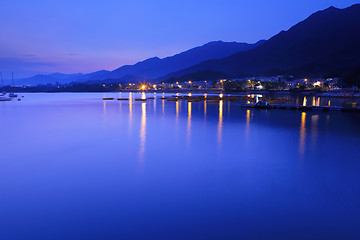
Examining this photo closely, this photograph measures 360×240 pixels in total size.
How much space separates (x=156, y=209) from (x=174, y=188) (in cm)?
173

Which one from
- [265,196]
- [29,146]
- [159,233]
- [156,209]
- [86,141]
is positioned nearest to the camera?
[159,233]

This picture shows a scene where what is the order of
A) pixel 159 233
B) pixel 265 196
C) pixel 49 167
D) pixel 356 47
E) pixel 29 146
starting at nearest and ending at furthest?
pixel 159 233, pixel 265 196, pixel 49 167, pixel 29 146, pixel 356 47

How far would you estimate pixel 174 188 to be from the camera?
9070 millimetres

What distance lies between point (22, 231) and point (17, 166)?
6812mm

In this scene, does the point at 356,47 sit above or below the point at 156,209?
above

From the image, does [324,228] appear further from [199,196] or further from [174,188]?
[174,188]

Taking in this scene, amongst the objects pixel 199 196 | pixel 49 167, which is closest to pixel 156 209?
pixel 199 196

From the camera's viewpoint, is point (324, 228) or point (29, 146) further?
point (29, 146)

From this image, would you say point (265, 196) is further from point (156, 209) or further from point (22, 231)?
point (22, 231)

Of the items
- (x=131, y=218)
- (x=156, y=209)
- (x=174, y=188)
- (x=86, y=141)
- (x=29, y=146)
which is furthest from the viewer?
(x=86, y=141)

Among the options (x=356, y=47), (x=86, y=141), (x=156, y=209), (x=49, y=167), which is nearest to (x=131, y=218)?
(x=156, y=209)

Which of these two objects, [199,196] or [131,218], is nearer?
[131,218]

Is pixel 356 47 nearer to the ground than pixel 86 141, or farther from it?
farther from it

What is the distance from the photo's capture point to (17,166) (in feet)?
39.2
